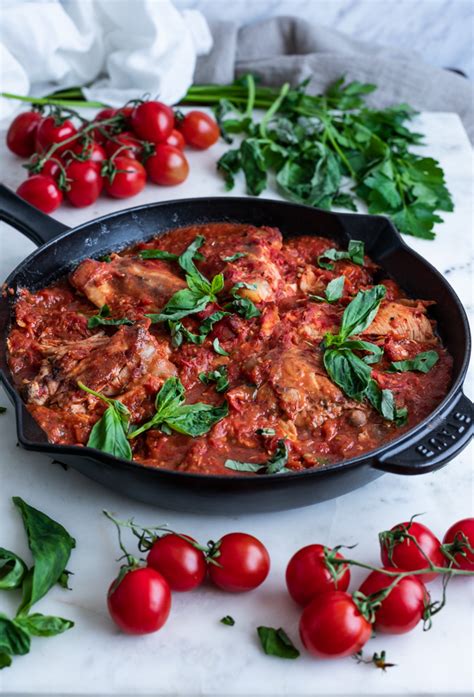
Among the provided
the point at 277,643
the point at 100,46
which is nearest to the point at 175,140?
the point at 100,46

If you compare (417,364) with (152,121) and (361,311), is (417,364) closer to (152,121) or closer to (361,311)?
(361,311)

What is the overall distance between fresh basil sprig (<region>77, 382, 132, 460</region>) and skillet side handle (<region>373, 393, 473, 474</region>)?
0.95m

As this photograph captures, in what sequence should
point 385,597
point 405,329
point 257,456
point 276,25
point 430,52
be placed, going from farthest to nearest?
point 430,52 < point 276,25 < point 405,329 < point 257,456 < point 385,597

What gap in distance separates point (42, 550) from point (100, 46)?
428cm

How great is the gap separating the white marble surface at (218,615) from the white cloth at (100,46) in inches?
123

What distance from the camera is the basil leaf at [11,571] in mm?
3071

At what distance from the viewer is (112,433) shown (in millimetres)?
3344

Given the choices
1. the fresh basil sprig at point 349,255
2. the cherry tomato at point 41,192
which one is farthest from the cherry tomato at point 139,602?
the cherry tomato at point 41,192

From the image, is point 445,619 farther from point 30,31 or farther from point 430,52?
point 430,52

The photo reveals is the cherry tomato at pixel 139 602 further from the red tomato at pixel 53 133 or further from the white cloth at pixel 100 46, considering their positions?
the white cloth at pixel 100 46

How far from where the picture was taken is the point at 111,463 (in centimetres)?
309

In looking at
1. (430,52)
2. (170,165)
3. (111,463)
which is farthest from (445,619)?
(430,52)

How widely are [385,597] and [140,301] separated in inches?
74.0

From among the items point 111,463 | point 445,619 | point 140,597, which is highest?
point 111,463
